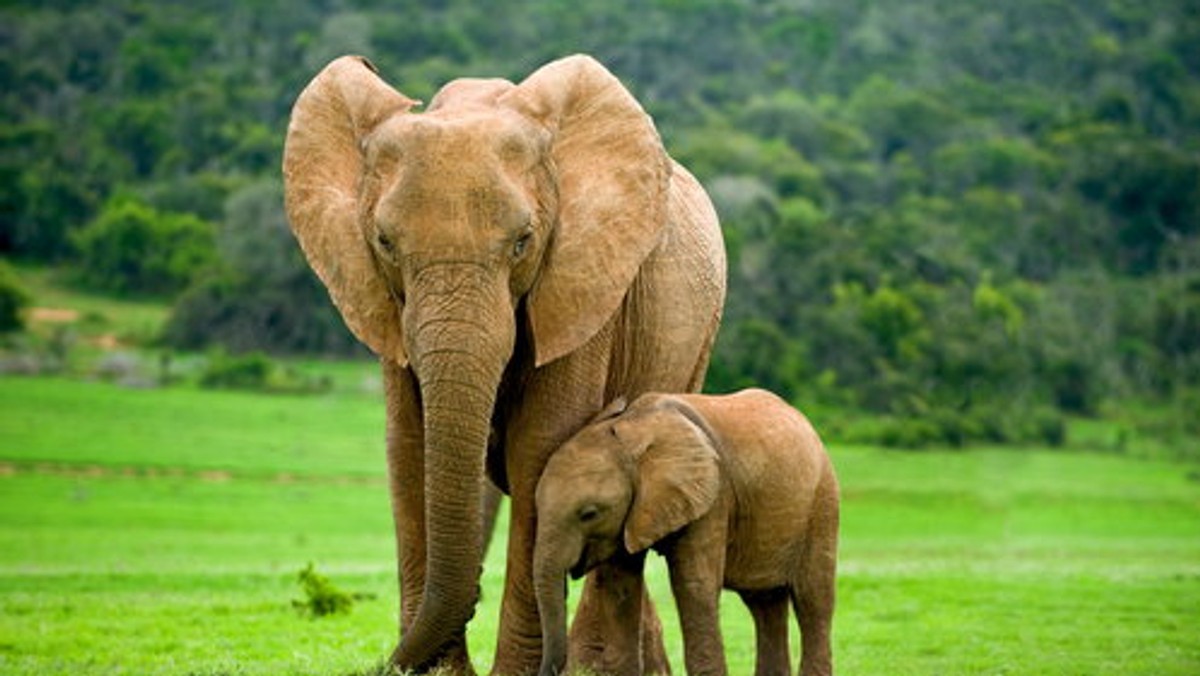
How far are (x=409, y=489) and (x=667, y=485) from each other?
117 cm

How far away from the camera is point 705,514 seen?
982 centimetres

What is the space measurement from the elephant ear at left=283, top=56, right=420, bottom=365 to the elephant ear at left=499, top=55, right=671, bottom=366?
0.62 metres

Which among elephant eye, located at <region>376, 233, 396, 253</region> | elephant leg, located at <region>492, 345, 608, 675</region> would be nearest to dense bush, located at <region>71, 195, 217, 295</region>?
elephant leg, located at <region>492, 345, 608, 675</region>

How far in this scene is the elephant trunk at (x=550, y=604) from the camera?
9352 mm

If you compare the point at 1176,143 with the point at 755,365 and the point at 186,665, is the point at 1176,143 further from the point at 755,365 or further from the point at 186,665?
the point at 186,665

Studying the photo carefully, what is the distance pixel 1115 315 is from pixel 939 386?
12137 millimetres

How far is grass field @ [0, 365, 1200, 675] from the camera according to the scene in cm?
1394

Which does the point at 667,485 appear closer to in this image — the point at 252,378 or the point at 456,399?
the point at 456,399

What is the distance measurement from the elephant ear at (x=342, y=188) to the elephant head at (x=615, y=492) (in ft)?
3.31

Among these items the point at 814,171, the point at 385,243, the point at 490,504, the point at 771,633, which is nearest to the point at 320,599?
the point at 490,504

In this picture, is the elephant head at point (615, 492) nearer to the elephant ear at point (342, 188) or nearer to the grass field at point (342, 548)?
the elephant ear at point (342, 188)

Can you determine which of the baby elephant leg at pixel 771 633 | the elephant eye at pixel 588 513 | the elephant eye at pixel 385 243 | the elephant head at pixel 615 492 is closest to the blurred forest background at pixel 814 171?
the baby elephant leg at pixel 771 633

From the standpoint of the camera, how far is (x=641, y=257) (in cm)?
946

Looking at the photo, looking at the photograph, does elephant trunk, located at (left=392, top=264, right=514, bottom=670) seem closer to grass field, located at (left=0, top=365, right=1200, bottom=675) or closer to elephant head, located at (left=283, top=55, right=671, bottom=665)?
elephant head, located at (left=283, top=55, right=671, bottom=665)
